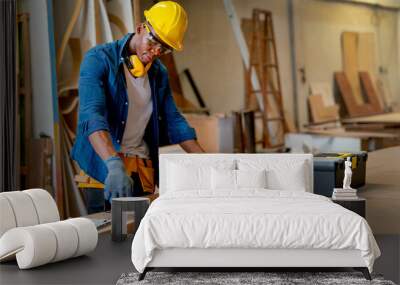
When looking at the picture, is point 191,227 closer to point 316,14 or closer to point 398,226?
point 398,226

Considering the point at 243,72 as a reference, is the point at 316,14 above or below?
above

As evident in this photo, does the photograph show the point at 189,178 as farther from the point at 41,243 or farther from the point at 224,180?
the point at 41,243

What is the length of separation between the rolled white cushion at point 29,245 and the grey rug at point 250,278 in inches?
20.9

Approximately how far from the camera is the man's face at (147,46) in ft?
21.4

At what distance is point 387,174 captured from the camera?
7.23 m

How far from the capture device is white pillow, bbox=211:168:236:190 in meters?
5.73

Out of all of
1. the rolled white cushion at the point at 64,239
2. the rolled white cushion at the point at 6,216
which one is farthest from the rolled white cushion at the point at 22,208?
the rolled white cushion at the point at 64,239

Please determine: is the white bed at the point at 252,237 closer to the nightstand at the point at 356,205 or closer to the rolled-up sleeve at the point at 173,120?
the nightstand at the point at 356,205

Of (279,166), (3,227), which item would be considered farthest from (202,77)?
(3,227)

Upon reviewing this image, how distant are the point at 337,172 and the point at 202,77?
1.79 meters

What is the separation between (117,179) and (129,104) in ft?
2.19

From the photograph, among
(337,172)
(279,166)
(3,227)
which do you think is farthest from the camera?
(337,172)

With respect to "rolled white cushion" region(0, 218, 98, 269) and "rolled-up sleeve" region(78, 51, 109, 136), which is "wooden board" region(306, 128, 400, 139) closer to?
"rolled-up sleeve" region(78, 51, 109, 136)

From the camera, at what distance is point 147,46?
6.58 meters
